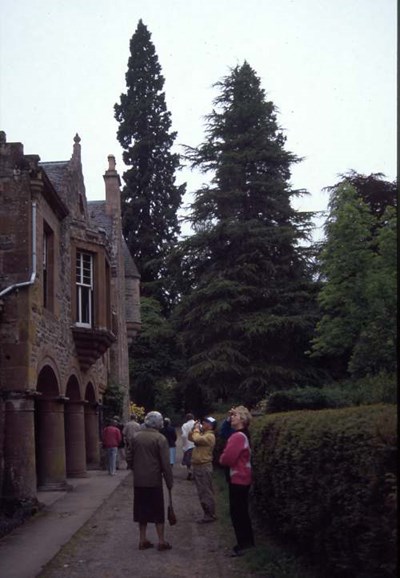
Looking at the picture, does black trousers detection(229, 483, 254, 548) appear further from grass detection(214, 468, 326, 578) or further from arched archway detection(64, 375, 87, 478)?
arched archway detection(64, 375, 87, 478)

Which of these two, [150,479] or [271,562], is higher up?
[150,479]

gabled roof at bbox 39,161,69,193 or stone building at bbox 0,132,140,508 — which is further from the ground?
gabled roof at bbox 39,161,69,193

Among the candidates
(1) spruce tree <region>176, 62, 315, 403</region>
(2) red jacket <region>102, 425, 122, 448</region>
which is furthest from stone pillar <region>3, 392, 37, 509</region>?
(1) spruce tree <region>176, 62, 315, 403</region>

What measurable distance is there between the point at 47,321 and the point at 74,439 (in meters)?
4.76

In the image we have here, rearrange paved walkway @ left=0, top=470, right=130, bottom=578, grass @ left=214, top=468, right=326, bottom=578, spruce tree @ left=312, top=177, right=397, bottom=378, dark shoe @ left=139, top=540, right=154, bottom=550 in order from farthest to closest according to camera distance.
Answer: spruce tree @ left=312, top=177, right=397, bottom=378
dark shoe @ left=139, top=540, right=154, bottom=550
paved walkway @ left=0, top=470, right=130, bottom=578
grass @ left=214, top=468, right=326, bottom=578

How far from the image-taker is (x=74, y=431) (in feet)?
61.0

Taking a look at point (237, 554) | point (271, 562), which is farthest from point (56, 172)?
point (271, 562)

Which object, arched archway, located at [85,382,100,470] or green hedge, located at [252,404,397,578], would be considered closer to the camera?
green hedge, located at [252,404,397,578]

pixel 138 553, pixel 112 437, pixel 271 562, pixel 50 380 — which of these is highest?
pixel 50 380

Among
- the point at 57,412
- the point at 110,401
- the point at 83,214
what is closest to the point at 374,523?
the point at 57,412

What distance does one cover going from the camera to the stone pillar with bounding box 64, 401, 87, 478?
1862 cm

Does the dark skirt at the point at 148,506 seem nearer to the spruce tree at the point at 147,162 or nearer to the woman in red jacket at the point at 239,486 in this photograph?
the woman in red jacket at the point at 239,486

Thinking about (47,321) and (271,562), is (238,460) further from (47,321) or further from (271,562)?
(47,321)

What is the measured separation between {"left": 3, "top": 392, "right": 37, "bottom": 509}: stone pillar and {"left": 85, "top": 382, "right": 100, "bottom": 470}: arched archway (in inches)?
325
